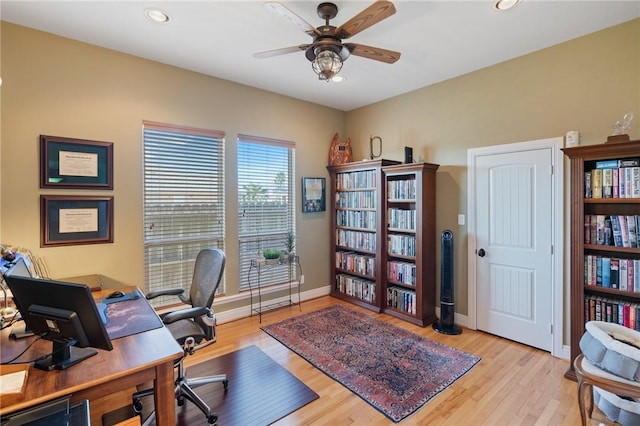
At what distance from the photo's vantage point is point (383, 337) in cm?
322

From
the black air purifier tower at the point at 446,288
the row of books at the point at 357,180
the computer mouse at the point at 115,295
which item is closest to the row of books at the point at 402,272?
the black air purifier tower at the point at 446,288

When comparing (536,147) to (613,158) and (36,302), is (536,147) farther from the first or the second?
(36,302)

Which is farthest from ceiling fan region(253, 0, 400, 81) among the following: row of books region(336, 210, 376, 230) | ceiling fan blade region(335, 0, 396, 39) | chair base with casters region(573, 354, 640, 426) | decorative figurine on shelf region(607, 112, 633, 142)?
chair base with casters region(573, 354, 640, 426)

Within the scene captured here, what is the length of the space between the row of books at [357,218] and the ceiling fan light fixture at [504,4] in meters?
2.47

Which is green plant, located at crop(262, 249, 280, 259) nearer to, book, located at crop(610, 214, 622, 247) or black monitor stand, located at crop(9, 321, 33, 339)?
black monitor stand, located at crop(9, 321, 33, 339)

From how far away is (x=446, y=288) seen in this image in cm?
344

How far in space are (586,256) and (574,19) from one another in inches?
76.2

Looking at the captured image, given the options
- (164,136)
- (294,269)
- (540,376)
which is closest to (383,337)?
(540,376)

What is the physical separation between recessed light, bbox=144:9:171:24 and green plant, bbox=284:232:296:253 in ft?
8.79

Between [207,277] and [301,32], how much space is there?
7.33 ft

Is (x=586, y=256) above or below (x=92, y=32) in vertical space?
below

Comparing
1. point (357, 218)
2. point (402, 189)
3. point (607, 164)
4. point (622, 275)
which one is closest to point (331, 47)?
point (402, 189)

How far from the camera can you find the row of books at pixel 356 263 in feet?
13.7

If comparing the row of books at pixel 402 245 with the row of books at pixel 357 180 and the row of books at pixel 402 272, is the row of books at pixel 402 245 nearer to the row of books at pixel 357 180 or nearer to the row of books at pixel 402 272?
the row of books at pixel 402 272
